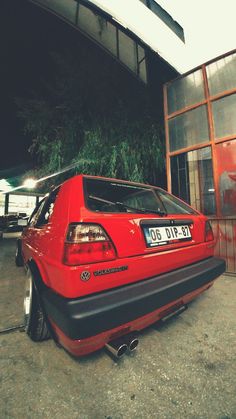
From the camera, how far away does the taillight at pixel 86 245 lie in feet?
3.96

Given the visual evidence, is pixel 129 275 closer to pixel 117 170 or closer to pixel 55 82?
pixel 117 170

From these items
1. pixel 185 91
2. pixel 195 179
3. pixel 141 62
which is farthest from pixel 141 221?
pixel 141 62

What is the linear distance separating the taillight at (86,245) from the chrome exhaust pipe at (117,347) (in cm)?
49

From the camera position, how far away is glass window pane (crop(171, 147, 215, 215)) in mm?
4633

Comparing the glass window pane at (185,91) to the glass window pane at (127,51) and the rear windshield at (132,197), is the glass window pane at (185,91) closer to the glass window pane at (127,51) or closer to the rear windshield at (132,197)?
the glass window pane at (127,51)

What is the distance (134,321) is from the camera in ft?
4.05

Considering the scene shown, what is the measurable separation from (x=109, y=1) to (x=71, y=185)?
6.88m

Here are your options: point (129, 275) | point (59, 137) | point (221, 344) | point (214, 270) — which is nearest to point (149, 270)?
point (129, 275)

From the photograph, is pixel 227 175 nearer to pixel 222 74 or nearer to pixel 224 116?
pixel 224 116

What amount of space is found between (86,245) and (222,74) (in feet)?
17.4

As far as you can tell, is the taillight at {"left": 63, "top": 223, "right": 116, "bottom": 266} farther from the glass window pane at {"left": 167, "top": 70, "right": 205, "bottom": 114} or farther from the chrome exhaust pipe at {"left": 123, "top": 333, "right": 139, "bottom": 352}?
the glass window pane at {"left": 167, "top": 70, "right": 205, "bottom": 114}

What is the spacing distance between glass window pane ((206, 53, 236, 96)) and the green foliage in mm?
2315

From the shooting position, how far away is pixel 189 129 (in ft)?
16.2

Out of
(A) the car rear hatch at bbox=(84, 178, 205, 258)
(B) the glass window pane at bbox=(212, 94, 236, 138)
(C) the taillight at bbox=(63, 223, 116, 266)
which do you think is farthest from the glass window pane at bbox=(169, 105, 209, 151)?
(C) the taillight at bbox=(63, 223, 116, 266)
